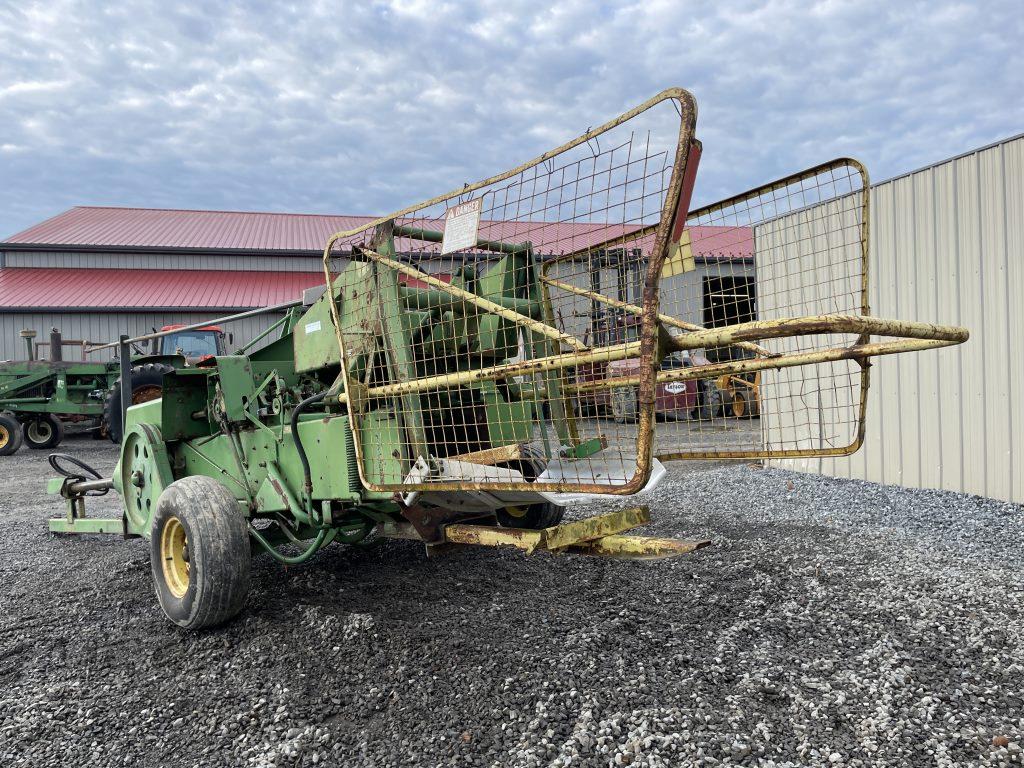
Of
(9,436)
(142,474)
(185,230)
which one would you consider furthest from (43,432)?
(142,474)

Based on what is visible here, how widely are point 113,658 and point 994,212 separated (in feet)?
23.0

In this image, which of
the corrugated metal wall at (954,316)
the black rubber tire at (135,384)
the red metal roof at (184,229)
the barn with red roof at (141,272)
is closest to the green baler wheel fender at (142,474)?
the corrugated metal wall at (954,316)

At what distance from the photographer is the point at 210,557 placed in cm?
331

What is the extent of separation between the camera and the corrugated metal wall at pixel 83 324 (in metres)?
18.4

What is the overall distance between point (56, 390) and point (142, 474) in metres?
10.7

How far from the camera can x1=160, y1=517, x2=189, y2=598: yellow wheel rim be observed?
3660 millimetres

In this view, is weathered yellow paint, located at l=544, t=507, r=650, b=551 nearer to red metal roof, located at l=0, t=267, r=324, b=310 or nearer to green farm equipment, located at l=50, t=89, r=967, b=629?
green farm equipment, located at l=50, t=89, r=967, b=629

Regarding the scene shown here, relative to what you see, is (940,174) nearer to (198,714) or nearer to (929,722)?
(929,722)

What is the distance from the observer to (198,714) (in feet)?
8.90

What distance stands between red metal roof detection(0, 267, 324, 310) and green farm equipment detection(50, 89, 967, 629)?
15.5m

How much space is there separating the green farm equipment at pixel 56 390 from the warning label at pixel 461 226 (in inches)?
401

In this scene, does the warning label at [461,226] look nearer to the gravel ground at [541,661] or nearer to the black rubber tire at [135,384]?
the gravel ground at [541,661]

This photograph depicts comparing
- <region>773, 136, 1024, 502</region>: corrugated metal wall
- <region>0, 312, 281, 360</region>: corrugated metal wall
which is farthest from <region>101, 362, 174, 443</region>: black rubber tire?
<region>773, 136, 1024, 502</region>: corrugated metal wall

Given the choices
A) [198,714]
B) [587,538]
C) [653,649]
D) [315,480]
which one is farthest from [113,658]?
[653,649]
